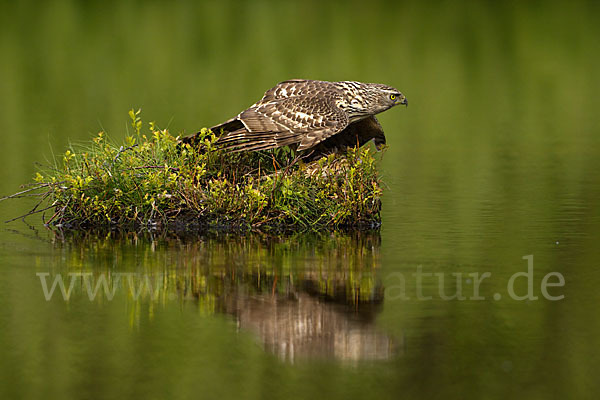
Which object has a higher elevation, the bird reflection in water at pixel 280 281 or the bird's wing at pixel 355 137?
the bird's wing at pixel 355 137

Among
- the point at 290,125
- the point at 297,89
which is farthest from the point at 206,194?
the point at 297,89

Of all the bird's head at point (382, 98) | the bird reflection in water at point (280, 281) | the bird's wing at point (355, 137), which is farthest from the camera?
the bird's wing at point (355, 137)

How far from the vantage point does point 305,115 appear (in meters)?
16.0

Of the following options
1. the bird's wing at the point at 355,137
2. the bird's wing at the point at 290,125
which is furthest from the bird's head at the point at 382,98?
the bird's wing at the point at 355,137

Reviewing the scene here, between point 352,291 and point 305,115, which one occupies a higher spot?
point 305,115

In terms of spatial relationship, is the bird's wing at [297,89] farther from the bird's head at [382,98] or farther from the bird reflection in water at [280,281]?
the bird reflection in water at [280,281]

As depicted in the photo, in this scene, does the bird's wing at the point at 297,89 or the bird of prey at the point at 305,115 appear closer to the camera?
the bird of prey at the point at 305,115

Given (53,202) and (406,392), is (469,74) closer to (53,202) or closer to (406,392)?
(53,202)

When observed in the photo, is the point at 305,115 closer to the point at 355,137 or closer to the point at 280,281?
the point at 355,137

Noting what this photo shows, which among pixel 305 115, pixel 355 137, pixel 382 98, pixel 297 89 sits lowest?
pixel 355 137

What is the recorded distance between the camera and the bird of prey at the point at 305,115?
51.9ft

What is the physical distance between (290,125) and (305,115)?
0.72 feet

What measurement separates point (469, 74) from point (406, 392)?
3536 cm

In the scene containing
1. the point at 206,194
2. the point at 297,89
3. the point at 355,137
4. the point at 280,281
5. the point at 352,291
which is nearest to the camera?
the point at 352,291
